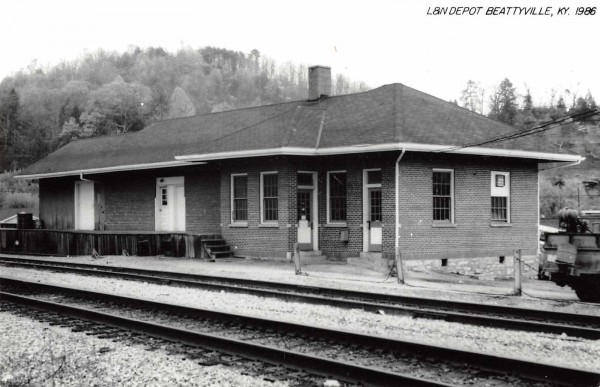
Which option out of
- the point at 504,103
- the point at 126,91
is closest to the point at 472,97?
the point at 504,103

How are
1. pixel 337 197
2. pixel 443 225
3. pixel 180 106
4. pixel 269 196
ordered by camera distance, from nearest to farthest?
1. pixel 443 225
2. pixel 337 197
3. pixel 269 196
4. pixel 180 106

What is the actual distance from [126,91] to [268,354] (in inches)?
3015

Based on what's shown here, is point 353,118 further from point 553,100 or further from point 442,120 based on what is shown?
point 553,100

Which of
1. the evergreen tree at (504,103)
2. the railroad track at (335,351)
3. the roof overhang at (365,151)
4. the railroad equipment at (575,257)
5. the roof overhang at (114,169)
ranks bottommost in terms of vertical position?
the railroad track at (335,351)

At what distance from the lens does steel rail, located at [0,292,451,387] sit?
6.52m

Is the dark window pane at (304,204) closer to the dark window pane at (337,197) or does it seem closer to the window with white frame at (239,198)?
the dark window pane at (337,197)

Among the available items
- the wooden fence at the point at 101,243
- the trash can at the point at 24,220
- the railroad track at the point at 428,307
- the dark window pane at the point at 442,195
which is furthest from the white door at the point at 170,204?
the dark window pane at the point at 442,195

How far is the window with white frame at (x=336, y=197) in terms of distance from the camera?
71.2 feet

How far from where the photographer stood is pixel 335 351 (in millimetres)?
8086

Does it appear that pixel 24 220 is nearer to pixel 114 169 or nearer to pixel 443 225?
pixel 114 169

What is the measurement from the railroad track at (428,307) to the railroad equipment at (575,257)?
103 inches

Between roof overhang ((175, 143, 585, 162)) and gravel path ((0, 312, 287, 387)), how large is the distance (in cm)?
1200

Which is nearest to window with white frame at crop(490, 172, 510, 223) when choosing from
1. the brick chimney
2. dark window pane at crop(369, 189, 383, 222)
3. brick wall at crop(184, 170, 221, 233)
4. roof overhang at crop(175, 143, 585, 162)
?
roof overhang at crop(175, 143, 585, 162)

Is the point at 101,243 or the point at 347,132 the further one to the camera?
the point at 101,243
